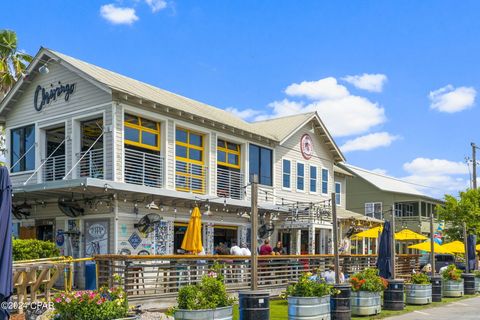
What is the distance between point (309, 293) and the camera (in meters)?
11.9

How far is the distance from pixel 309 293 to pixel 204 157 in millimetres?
10331

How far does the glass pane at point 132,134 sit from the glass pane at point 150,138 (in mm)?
249

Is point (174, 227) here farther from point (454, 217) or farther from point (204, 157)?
point (454, 217)

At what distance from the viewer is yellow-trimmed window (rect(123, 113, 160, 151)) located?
18500 mm

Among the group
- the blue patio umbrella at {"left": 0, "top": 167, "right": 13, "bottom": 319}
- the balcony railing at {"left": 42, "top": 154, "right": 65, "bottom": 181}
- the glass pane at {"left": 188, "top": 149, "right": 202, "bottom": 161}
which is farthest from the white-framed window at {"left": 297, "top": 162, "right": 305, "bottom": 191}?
the blue patio umbrella at {"left": 0, "top": 167, "right": 13, "bottom": 319}

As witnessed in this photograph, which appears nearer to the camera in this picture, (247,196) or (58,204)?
(58,204)

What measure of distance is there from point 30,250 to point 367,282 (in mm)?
9128

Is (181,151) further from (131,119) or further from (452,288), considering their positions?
(452,288)

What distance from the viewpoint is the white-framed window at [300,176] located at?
2662 cm

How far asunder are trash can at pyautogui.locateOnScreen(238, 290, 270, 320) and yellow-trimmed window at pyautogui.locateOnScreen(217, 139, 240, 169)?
12.3 m

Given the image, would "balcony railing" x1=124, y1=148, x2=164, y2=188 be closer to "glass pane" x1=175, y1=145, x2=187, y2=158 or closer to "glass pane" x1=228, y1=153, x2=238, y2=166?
"glass pane" x1=175, y1=145, x2=187, y2=158

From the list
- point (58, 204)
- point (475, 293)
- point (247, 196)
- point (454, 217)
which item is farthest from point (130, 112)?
point (454, 217)

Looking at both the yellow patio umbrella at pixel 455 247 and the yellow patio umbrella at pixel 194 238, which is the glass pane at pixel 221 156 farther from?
the yellow patio umbrella at pixel 455 247

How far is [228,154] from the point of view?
898 inches
